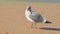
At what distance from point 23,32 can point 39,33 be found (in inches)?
23.9

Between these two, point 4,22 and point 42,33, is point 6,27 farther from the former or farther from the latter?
point 42,33

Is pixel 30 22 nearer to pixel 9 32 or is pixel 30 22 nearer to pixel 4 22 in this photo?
pixel 4 22

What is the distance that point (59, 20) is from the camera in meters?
12.5

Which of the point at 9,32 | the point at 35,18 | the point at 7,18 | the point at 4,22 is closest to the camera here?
the point at 9,32

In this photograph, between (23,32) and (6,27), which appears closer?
(23,32)

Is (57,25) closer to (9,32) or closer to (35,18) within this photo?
(35,18)

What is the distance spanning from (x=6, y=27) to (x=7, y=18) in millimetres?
1803

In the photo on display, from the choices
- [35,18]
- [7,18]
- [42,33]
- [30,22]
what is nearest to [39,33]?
[42,33]

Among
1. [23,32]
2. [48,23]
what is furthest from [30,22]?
[23,32]

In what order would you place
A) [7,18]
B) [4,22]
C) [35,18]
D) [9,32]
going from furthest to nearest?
[7,18], [4,22], [35,18], [9,32]

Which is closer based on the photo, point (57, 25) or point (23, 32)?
point (23, 32)

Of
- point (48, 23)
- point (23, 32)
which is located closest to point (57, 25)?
point (48, 23)

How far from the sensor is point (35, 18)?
11.0 m

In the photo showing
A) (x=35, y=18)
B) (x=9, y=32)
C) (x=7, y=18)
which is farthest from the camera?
(x=7, y=18)
